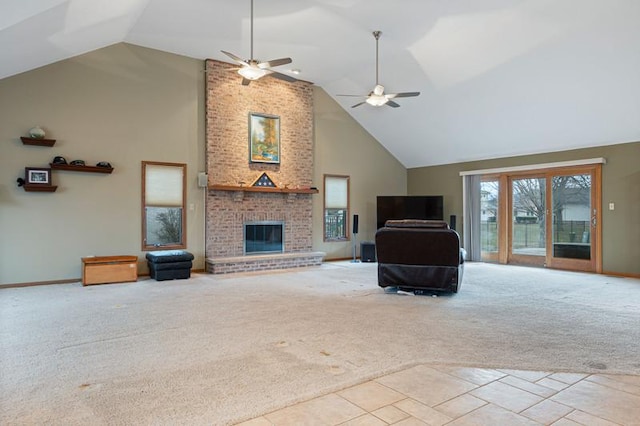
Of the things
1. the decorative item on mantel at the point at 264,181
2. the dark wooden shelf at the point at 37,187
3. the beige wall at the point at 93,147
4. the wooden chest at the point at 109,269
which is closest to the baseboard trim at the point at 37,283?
the beige wall at the point at 93,147

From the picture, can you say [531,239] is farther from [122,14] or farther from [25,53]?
[25,53]

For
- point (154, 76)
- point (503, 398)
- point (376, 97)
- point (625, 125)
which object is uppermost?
point (154, 76)

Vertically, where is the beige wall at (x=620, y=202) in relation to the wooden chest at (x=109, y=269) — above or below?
above

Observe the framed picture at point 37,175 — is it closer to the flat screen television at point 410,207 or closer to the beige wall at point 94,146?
the beige wall at point 94,146

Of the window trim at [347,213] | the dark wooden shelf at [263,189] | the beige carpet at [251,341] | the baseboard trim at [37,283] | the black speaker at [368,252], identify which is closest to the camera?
the beige carpet at [251,341]

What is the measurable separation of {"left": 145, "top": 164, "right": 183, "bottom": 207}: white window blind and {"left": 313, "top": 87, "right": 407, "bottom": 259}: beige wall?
319cm

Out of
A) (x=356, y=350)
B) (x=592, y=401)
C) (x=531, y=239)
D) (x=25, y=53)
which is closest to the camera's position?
(x=592, y=401)

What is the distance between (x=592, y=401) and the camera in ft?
7.99

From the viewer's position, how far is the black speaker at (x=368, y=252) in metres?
9.20

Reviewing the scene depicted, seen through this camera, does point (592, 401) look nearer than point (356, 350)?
Yes

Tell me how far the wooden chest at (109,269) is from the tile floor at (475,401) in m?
5.11

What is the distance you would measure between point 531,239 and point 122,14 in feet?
28.9

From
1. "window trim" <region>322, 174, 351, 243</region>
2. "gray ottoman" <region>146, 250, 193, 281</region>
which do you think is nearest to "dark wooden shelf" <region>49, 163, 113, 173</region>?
"gray ottoman" <region>146, 250, 193, 281</region>

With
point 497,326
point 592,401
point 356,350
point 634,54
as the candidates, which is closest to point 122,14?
point 356,350
